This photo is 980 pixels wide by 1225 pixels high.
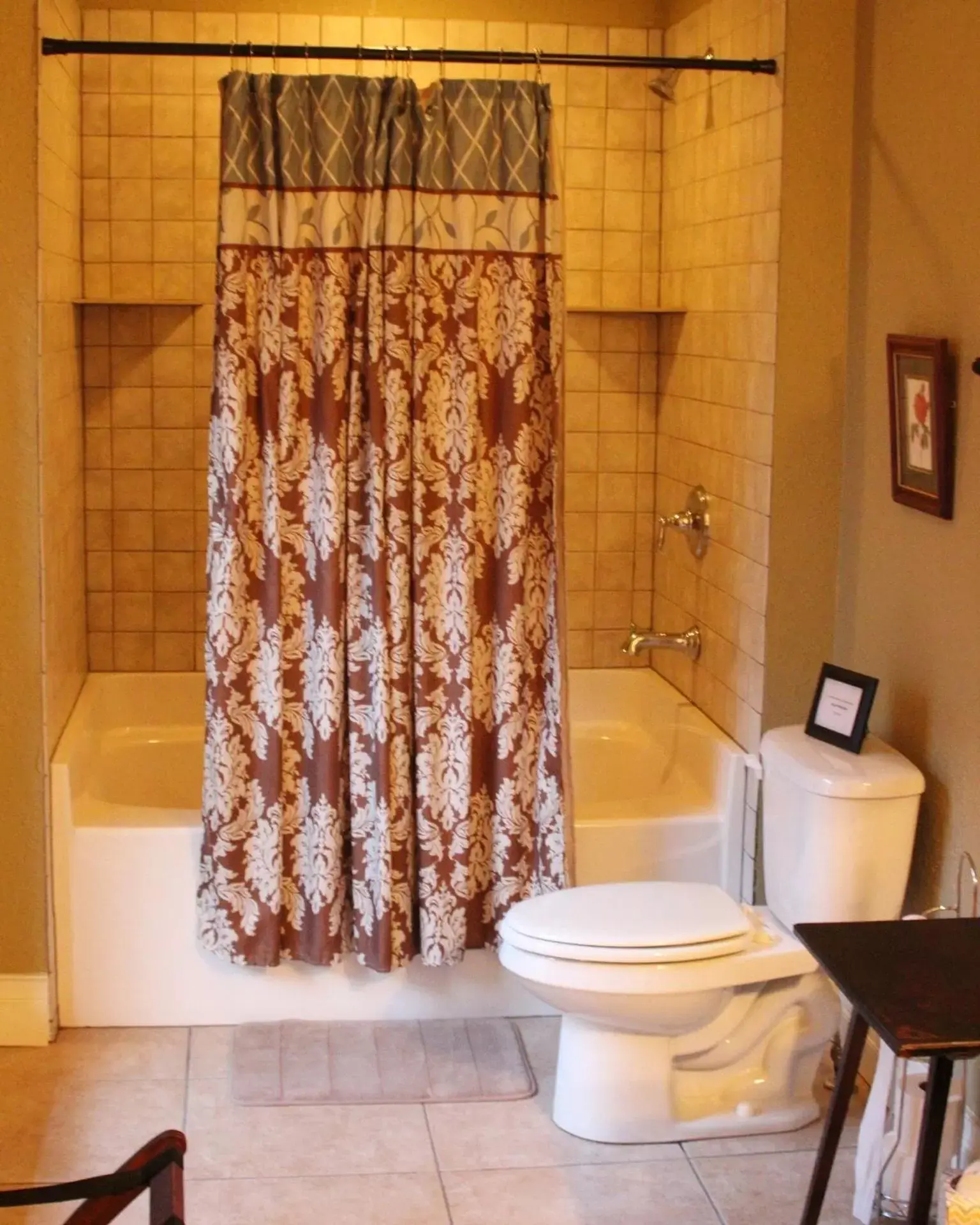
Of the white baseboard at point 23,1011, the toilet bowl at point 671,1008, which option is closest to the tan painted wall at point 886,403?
the toilet bowl at point 671,1008

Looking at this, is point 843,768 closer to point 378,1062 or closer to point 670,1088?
point 670,1088

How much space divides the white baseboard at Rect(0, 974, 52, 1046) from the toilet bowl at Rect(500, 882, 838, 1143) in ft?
3.37

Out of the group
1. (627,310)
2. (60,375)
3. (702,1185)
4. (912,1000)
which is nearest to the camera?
(912,1000)

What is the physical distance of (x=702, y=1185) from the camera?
9.71 feet

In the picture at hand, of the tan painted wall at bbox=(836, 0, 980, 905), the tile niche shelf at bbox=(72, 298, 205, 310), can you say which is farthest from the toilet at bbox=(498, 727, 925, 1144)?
the tile niche shelf at bbox=(72, 298, 205, 310)

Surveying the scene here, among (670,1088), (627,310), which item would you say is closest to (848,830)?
(670,1088)

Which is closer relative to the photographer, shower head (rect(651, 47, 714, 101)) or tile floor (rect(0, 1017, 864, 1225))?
tile floor (rect(0, 1017, 864, 1225))

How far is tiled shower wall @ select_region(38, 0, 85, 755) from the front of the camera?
3.37m

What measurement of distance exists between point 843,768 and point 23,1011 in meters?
1.80

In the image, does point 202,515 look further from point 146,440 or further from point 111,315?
point 111,315

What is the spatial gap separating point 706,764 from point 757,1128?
895 mm

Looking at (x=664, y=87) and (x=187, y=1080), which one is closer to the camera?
(x=187, y=1080)

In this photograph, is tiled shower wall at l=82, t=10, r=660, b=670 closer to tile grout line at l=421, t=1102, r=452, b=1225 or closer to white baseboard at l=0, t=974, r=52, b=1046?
white baseboard at l=0, t=974, r=52, b=1046

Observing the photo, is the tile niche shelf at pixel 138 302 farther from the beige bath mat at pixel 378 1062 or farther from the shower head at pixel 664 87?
the beige bath mat at pixel 378 1062
